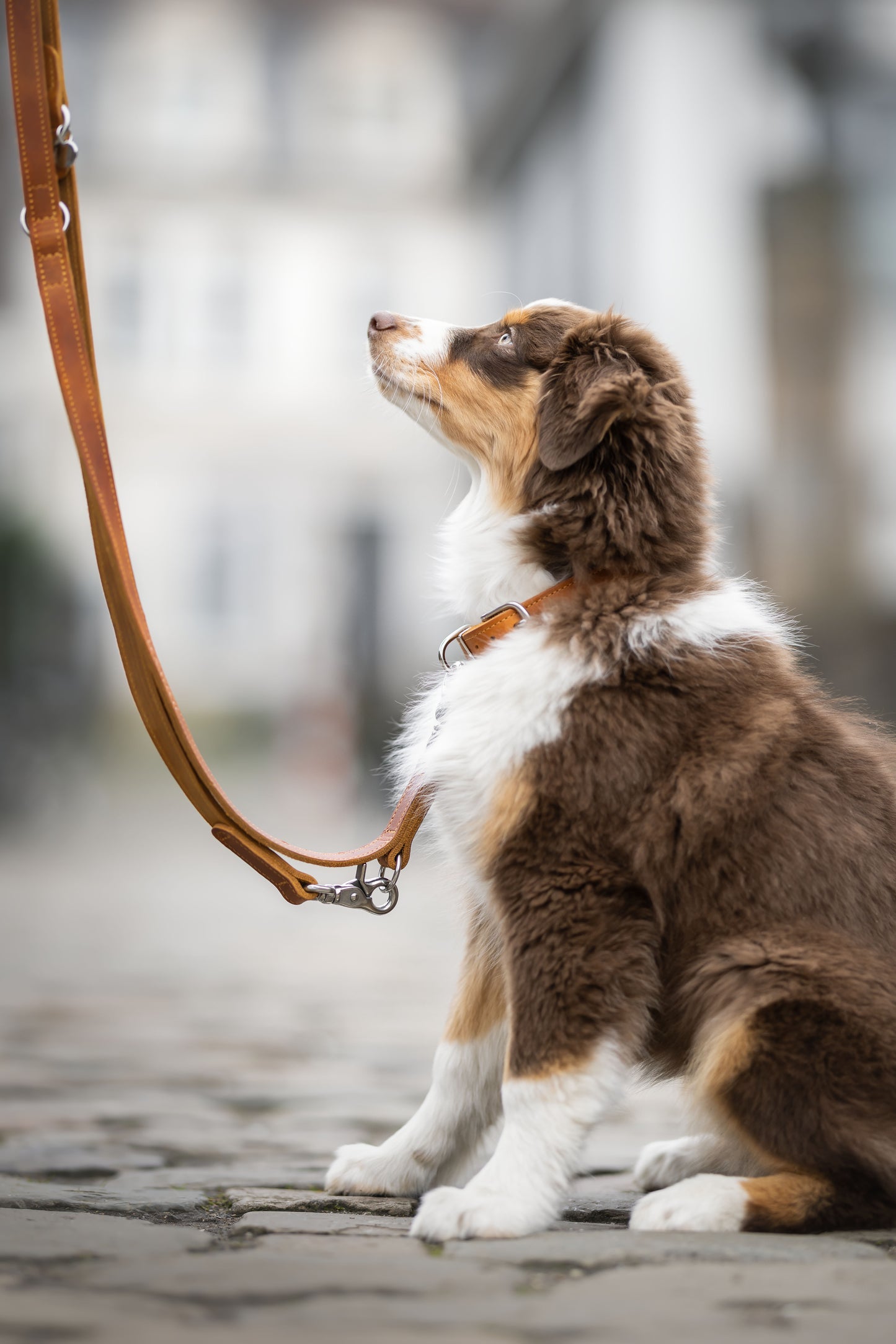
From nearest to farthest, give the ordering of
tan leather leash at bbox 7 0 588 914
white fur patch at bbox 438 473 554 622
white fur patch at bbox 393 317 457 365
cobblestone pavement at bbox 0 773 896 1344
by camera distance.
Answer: cobblestone pavement at bbox 0 773 896 1344
tan leather leash at bbox 7 0 588 914
white fur patch at bbox 438 473 554 622
white fur patch at bbox 393 317 457 365

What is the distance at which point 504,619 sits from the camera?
116 inches

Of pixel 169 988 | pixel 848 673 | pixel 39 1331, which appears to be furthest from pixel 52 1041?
pixel 848 673

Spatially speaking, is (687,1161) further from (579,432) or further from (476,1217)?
(579,432)

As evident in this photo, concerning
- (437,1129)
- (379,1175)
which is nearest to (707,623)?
(437,1129)

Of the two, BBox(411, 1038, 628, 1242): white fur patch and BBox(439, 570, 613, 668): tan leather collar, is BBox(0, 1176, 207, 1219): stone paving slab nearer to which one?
BBox(411, 1038, 628, 1242): white fur patch

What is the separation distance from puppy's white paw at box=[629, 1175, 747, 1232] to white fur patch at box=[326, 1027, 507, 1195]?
0.46 m

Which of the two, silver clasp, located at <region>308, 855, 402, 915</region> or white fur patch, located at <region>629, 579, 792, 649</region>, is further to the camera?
silver clasp, located at <region>308, 855, 402, 915</region>

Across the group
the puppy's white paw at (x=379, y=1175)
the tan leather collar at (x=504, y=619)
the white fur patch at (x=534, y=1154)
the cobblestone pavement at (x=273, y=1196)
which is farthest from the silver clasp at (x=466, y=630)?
the puppy's white paw at (x=379, y=1175)

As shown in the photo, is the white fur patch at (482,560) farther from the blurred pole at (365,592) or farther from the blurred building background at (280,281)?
the blurred pole at (365,592)

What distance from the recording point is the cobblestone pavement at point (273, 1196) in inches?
73.4

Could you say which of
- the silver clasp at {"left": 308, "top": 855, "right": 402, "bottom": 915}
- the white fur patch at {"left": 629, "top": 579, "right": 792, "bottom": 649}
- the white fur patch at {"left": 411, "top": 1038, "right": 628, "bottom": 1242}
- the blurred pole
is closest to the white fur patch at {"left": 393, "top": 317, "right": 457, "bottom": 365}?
the white fur patch at {"left": 629, "top": 579, "right": 792, "bottom": 649}

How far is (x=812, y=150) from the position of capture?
1742 cm

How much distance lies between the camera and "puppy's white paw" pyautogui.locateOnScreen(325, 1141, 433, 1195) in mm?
2807

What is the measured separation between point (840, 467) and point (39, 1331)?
15.8m
